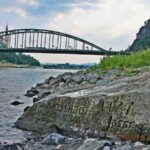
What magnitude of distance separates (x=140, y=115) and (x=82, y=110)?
5.53ft

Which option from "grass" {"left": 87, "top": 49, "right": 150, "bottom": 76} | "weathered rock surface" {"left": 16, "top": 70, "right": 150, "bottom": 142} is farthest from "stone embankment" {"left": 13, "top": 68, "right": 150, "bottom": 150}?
"grass" {"left": 87, "top": 49, "right": 150, "bottom": 76}

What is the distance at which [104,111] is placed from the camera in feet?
31.3

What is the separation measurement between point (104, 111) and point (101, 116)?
0.13 m

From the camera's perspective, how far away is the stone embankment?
8.71 meters

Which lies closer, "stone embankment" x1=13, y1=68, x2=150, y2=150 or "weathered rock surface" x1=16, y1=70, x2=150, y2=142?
"stone embankment" x1=13, y1=68, x2=150, y2=150

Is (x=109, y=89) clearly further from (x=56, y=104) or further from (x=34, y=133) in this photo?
(x=34, y=133)

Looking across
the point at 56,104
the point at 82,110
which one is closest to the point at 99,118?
the point at 82,110

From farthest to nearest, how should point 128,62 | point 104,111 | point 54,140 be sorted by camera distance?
1. point 128,62
2. point 54,140
3. point 104,111

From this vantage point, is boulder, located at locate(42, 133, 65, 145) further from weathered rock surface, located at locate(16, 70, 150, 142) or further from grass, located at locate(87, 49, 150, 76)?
grass, located at locate(87, 49, 150, 76)

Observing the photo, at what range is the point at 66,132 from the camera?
10.3 meters

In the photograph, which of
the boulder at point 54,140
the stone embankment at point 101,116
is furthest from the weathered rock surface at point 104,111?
the boulder at point 54,140

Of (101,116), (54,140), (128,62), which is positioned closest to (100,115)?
(101,116)

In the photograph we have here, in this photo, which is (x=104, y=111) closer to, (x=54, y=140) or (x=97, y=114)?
(x=97, y=114)

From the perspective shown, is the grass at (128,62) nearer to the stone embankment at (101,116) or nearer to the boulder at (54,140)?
the stone embankment at (101,116)
